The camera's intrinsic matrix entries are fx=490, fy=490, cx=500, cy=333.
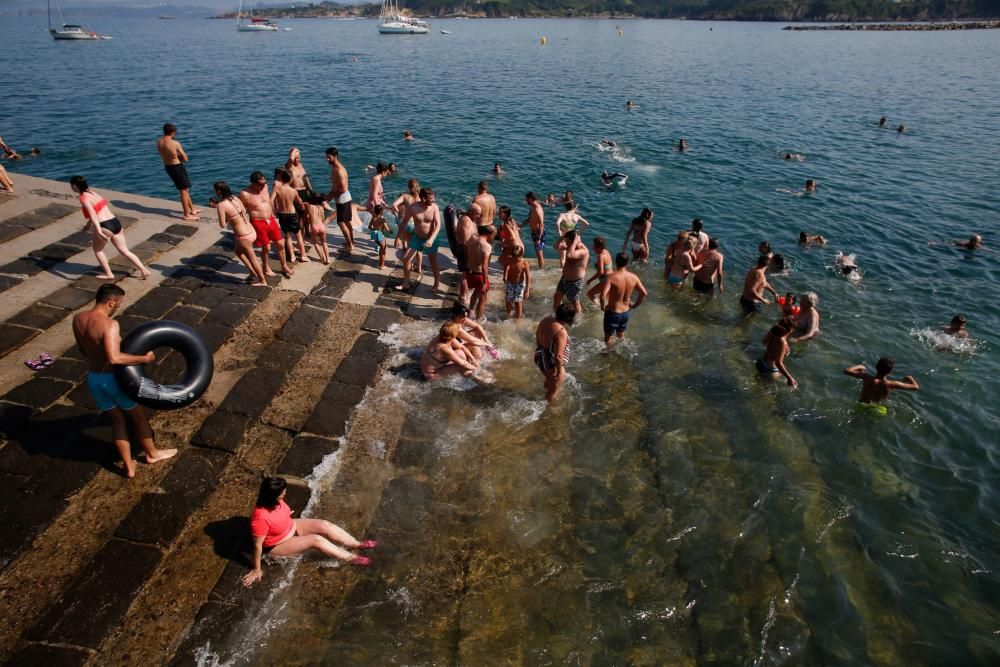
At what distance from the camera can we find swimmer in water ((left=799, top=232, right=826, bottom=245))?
1422 centimetres

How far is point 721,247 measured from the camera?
14602 mm

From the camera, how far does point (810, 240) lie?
1449cm

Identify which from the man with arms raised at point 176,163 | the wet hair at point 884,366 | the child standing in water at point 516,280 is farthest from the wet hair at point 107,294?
the wet hair at point 884,366

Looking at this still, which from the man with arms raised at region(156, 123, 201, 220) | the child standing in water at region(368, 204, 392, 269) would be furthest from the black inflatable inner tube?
the man with arms raised at region(156, 123, 201, 220)

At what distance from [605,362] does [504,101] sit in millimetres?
31580

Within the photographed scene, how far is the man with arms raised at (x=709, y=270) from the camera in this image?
11.0 m

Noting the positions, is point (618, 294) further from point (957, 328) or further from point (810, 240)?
point (810, 240)

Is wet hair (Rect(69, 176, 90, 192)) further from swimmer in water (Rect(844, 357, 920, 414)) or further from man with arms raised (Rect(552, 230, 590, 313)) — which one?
swimmer in water (Rect(844, 357, 920, 414))

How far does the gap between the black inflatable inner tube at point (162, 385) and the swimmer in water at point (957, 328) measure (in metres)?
13.1

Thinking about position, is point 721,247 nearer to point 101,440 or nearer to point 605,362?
A: point 605,362

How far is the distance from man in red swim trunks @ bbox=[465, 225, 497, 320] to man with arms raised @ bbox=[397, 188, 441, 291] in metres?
1.09

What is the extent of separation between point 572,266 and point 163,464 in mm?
6972

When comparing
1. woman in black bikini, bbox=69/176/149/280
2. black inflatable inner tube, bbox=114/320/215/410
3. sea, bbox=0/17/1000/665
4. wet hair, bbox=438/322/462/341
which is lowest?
sea, bbox=0/17/1000/665

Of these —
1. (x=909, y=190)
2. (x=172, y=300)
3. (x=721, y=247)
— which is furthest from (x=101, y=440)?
(x=909, y=190)
